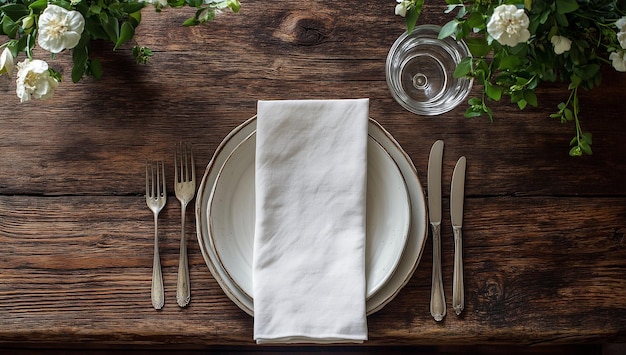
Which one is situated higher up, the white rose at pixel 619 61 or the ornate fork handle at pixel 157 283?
the white rose at pixel 619 61

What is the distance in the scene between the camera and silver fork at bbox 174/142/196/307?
0.89 m

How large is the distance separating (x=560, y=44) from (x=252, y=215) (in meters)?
0.47

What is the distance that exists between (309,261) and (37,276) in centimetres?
40

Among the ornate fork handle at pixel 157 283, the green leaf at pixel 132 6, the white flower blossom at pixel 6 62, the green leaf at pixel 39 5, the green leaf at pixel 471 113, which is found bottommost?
the ornate fork handle at pixel 157 283

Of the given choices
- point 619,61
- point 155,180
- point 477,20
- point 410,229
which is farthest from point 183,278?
point 619,61

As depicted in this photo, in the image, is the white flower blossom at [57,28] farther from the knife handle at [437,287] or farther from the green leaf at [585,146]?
the green leaf at [585,146]

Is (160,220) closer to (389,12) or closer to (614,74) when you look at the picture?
(389,12)

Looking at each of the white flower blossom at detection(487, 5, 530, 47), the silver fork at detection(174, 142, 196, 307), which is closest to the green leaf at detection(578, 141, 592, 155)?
the white flower blossom at detection(487, 5, 530, 47)

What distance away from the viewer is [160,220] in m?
0.93

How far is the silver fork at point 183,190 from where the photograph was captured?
35.2 inches

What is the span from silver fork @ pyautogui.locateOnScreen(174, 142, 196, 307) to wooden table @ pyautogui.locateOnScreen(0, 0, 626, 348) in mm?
13

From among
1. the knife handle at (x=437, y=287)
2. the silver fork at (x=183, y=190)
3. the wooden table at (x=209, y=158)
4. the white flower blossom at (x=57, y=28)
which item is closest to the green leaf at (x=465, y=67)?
the wooden table at (x=209, y=158)

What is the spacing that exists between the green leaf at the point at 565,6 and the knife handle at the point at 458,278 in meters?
0.33

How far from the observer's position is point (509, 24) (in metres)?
0.71
